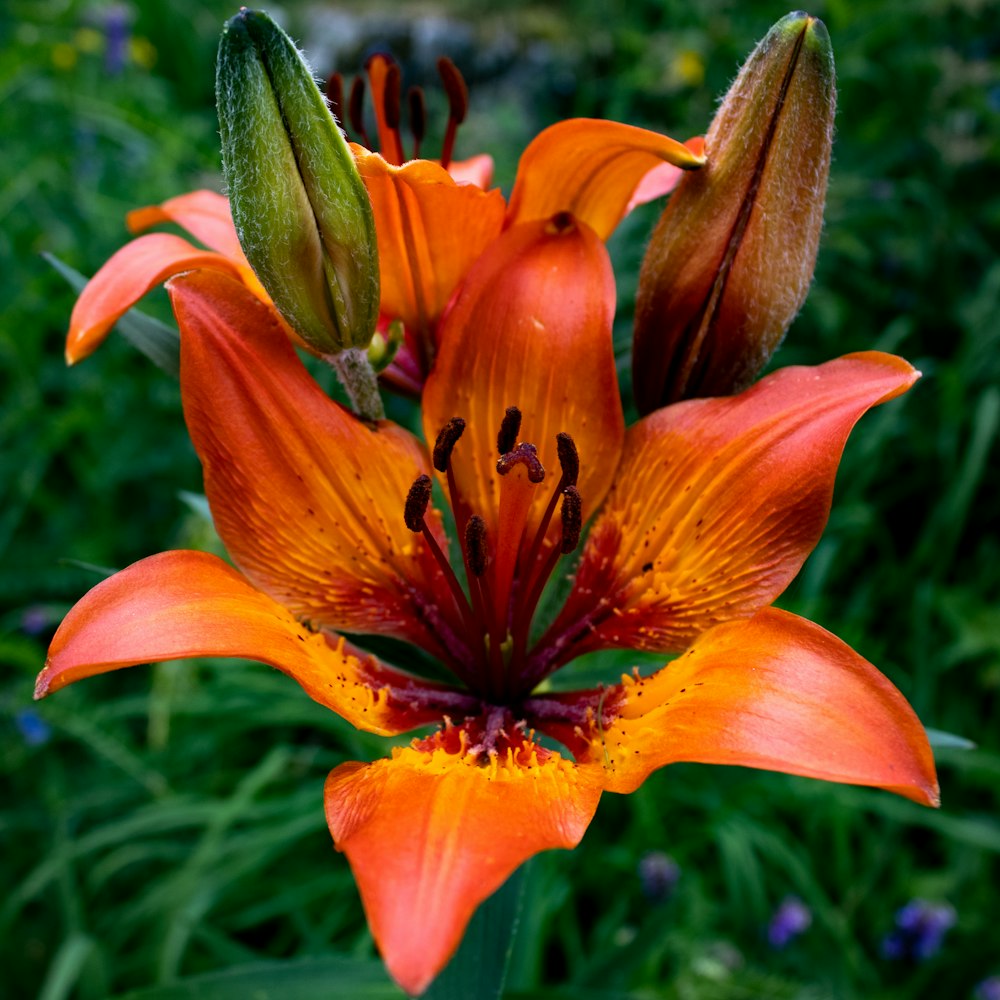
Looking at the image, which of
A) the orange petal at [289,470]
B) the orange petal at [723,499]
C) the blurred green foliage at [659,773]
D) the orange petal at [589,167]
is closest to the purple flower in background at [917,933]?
the blurred green foliage at [659,773]

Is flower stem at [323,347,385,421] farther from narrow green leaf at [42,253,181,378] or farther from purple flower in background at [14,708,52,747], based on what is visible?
purple flower in background at [14,708,52,747]

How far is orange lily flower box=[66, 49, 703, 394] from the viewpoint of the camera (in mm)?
750

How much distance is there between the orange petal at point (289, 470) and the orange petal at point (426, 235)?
12 centimetres

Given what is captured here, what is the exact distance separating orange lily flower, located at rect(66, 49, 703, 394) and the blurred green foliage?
0.36 metres

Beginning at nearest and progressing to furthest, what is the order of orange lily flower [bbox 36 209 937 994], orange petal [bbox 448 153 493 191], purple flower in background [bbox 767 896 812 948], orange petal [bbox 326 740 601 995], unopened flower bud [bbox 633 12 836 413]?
orange petal [bbox 326 740 601 995], orange lily flower [bbox 36 209 937 994], unopened flower bud [bbox 633 12 836 413], orange petal [bbox 448 153 493 191], purple flower in background [bbox 767 896 812 948]

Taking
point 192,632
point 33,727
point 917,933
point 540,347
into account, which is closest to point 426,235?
point 540,347

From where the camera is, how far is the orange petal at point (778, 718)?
58 cm

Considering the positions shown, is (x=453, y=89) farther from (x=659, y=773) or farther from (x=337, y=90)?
(x=659, y=773)

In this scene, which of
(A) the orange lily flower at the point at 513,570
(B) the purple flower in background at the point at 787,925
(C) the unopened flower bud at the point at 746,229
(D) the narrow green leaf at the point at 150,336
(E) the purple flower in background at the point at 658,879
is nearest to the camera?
(A) the orange lily flower at the point at 513,570

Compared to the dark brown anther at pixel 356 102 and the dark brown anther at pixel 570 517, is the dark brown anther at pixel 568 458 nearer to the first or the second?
the dark brown anther at pixel 570 517

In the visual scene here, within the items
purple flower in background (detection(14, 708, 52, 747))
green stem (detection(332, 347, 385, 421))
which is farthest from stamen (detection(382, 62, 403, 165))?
purple flower in background (detection(14, 708, 52, 747))

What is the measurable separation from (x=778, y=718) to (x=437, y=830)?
21 cm

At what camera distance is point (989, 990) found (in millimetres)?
1474

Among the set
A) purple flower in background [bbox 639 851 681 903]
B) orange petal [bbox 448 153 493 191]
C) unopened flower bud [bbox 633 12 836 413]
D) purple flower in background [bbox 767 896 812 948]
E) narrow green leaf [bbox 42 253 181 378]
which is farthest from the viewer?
purple flower in background [bbox 767 896 812 948]
